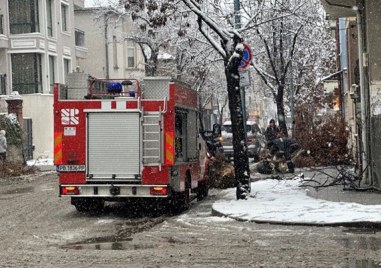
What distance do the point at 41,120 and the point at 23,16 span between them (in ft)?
19.1

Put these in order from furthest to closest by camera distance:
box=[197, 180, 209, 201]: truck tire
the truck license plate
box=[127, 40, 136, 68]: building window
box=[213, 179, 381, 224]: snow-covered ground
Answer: box=[127, 40, 136, 68]: building window < box=[197, 180, 209, 201]: truck tire < the truck license plate < box=[213, 179, 381, 224]: snow-covered ground

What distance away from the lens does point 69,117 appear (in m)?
13.8

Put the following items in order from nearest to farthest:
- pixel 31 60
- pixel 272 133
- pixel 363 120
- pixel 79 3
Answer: pixel 363 120 < pixel 272 133 < pixel 31 60 < pixel 79 3

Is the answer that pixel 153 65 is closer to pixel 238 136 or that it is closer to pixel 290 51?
pixel 290 51

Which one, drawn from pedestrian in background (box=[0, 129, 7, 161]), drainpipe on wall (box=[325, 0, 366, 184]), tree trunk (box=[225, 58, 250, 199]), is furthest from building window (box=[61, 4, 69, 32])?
tree trunk (box=[225, 58, 250, 199])

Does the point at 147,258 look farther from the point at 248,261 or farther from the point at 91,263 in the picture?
the point at 248,261

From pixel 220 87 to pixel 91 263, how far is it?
41.4m

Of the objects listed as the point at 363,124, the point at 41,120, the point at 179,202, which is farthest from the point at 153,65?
the point at 179,202

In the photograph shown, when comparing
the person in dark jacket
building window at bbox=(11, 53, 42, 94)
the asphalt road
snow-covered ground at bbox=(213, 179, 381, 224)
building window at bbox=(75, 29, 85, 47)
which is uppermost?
building window at bbox=(75, 29, 85, 47)

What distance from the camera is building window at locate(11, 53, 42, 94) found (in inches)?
1563

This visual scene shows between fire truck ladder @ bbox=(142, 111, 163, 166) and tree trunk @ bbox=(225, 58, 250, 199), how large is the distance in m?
2.24

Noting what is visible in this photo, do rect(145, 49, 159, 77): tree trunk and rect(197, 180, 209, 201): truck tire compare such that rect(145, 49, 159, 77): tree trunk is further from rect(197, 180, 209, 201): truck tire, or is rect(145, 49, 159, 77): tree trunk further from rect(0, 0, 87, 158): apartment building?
rect(197, 180, 209, 201): truck tire

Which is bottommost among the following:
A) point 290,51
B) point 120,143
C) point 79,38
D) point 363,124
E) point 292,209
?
point 292,209

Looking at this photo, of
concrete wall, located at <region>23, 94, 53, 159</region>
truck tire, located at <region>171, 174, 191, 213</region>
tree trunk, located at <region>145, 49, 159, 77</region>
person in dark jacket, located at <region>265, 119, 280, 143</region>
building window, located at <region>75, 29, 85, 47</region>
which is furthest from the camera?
building window, located at <region>75, 29, 85, 47</region>
